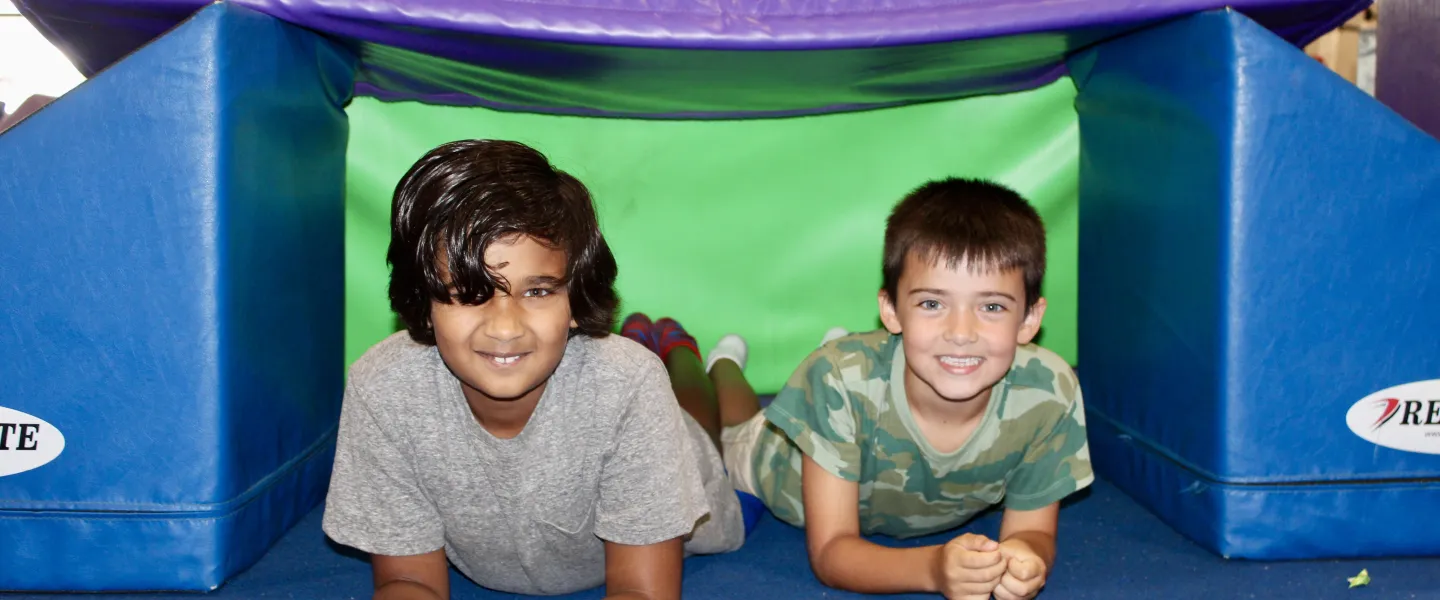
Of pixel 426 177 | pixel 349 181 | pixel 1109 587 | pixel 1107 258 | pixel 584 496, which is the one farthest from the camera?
pixel 349 181

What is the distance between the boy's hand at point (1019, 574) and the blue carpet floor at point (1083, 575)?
0.16 meters

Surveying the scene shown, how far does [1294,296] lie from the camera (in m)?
1.37

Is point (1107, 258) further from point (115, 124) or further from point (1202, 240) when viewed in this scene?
point (115, 124)

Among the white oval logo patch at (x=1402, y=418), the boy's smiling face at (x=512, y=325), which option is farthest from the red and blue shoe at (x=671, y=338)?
the white oval logo patch at (x=1402, y=418)

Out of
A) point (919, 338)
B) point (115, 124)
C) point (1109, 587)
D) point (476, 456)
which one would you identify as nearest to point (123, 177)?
point (115, 124)

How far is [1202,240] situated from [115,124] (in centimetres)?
125

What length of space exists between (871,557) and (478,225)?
58 centimetres

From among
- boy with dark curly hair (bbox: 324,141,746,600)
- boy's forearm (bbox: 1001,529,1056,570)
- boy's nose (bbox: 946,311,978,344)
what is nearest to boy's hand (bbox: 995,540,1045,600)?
boy's forearm (bbox: 1001,529,1056,570)

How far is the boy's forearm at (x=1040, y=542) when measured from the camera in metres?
1.32

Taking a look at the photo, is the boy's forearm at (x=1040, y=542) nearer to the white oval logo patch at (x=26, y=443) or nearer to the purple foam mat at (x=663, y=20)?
the purple foam mat at (x=663, y=20)

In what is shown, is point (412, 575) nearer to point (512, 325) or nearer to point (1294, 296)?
point (512, 325)

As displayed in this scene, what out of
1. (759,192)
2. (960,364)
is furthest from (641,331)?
(960,364)

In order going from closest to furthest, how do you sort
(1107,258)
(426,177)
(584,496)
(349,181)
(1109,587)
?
(426,177) < (584,496) < (1109,587) < (1107,258) < (349,181)

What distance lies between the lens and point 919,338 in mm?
1302
